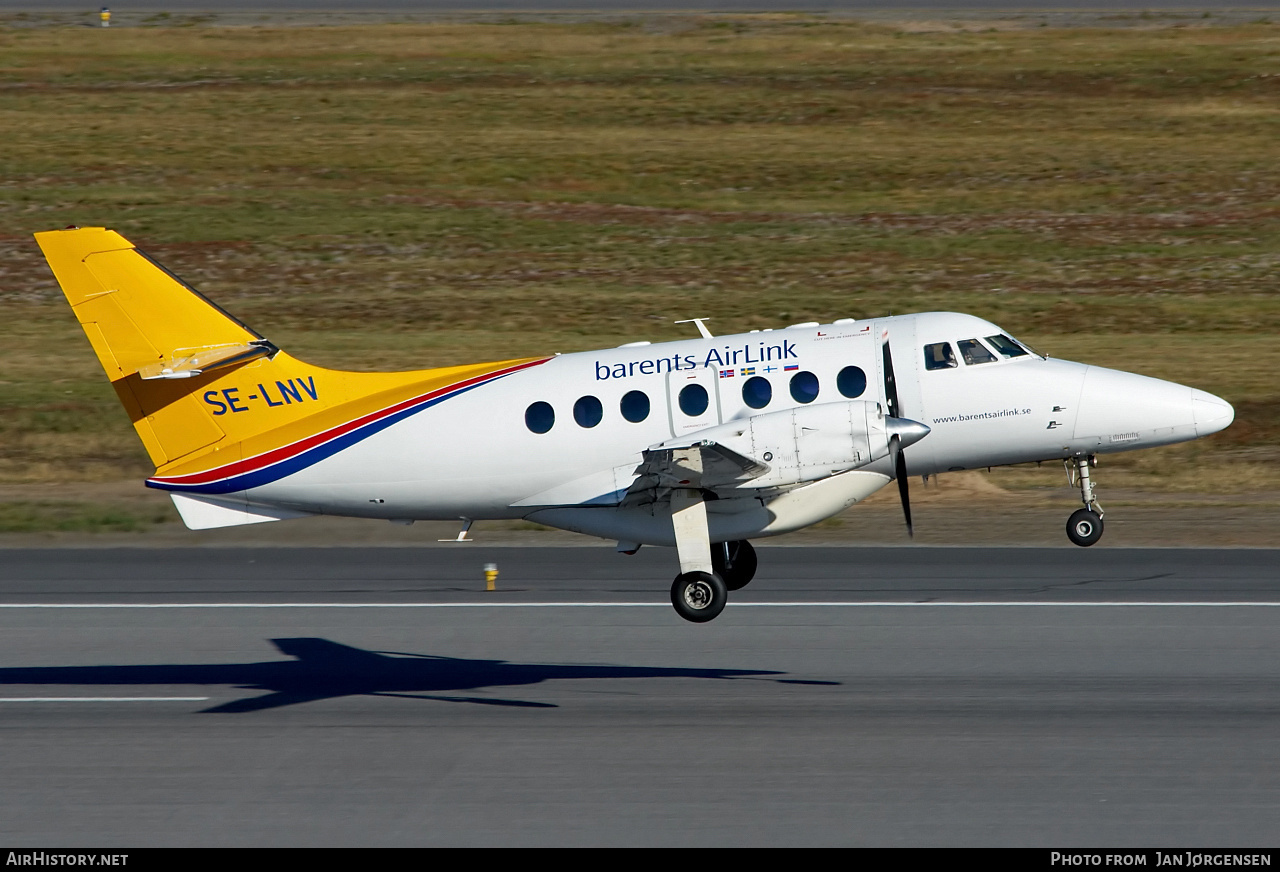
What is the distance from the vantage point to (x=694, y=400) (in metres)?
16.6

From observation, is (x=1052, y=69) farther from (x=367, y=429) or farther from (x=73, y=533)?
(x=367, y=429)

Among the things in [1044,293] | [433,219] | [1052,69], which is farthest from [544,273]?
[1052,69]

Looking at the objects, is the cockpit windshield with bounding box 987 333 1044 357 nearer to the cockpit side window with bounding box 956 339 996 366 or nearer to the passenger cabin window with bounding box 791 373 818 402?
the cockpit side window with bounding box 956 339 996 366

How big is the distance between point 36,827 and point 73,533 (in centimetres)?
1429

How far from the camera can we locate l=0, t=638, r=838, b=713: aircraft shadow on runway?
1800cm

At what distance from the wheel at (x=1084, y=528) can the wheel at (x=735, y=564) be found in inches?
151

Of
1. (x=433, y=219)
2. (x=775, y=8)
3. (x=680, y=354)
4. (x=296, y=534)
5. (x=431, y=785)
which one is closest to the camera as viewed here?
(x=431, y=785)

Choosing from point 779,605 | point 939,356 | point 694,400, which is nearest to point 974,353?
point 939,356

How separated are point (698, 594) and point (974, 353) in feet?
13.5

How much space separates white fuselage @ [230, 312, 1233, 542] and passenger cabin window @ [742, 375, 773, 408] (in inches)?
0.6

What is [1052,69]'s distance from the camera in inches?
2083

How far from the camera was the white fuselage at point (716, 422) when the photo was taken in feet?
54.5

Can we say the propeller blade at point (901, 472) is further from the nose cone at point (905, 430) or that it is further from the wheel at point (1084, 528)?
the wheel at point (1084, 528)

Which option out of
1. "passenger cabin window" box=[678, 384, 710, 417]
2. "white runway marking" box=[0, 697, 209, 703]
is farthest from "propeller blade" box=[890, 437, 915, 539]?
"white runway marking" box=[0, 697, 209, 703]
